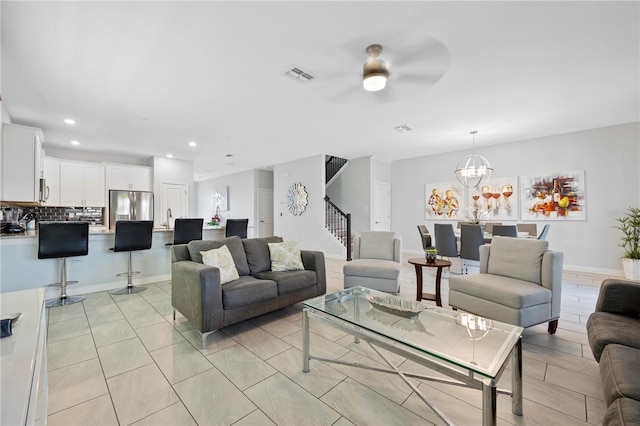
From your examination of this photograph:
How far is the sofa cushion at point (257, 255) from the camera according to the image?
3266mm

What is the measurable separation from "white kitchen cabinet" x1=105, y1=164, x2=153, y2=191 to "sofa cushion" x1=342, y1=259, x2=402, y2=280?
5.89m

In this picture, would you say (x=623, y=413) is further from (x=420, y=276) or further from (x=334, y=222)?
(x=334, y=222)

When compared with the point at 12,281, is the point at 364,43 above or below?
above

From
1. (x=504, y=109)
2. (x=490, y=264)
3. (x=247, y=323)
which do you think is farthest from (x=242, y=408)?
(x=504, y=109)

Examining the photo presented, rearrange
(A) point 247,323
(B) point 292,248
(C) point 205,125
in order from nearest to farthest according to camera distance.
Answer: (A) point 247,323
(B) point 292,248
(C) point 205,125

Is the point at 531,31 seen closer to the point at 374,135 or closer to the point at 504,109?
the point at 504,109

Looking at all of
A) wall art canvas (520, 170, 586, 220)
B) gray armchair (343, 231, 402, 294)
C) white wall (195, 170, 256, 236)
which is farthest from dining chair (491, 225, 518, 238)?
white wall (195, 170, 256, 236)

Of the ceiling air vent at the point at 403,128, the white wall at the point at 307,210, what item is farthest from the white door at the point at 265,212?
the ceiling air vent at the point at 403,128

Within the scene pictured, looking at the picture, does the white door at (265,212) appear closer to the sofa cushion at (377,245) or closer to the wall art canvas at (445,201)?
the wall art canvas at (445,201)

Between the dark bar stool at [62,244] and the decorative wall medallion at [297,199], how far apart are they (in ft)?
15.8

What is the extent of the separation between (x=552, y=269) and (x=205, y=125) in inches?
202

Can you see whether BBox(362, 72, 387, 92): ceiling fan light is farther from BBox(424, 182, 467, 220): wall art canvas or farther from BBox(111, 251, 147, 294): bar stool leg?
BBox(424, 182, 467, 220): wall art canvas

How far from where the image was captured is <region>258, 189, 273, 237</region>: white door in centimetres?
925

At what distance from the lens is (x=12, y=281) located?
137 inches
